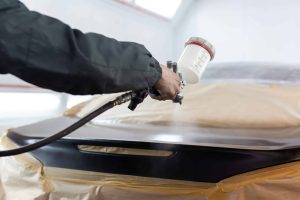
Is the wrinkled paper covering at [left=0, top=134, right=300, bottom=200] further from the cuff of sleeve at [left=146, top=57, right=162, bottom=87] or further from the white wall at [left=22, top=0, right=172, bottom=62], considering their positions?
the white wall at [left=22, top=0, right=172, bottom=62]

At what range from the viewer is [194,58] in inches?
31.2

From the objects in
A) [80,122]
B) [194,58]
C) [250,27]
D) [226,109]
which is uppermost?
[250,27]

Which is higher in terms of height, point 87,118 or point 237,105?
point 237,105

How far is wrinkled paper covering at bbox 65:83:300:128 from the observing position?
3.06 ft

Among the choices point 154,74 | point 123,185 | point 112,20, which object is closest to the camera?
point 154,74

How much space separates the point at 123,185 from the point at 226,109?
458mm

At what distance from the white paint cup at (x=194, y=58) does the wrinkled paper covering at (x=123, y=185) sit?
30 centimetres

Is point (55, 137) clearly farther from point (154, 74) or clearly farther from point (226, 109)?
point (226, 109)

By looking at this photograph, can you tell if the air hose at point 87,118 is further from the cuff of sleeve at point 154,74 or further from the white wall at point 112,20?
the white wall at point 112,20

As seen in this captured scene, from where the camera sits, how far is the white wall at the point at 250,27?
6.66ft

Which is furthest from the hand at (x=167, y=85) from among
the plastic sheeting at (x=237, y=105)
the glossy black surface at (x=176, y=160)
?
the plastic sheeting at (x=237, y=105)

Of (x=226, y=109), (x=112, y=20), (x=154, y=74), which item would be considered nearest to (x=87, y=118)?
(x=154, y=74)

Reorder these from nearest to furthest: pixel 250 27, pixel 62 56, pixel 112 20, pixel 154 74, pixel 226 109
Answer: pixel 62 56 → pixel 154 74 → pixel 226 109 → pixel 250 27 → pixel 112 20

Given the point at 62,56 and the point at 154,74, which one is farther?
the point at 154,74
